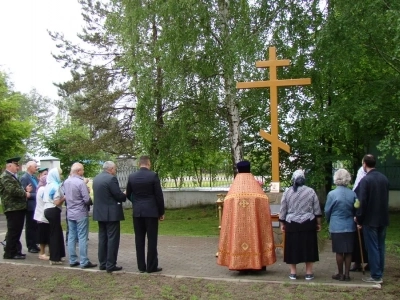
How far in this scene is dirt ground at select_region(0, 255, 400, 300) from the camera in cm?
690

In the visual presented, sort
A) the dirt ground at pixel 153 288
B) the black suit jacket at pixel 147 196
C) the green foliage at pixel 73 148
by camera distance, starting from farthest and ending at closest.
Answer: the green foliage at pixel 73 148, the black suit jacket at pixel 147 196, the dirt ground at pixel 153 288

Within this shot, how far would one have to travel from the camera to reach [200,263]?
923 centimetres

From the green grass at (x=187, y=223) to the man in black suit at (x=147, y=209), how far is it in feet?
18.6

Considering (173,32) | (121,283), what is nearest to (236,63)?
(173,32)

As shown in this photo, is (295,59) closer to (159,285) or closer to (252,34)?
(252,34)

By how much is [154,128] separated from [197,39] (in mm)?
2946

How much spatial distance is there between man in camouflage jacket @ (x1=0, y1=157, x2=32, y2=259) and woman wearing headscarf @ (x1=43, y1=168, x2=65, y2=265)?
714 millimetres

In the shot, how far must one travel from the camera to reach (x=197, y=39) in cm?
1402

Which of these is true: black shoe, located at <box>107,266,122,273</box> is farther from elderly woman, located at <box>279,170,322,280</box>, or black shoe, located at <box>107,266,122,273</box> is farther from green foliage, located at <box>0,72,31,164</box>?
green foliage, located at <box>0,72,31,164</box>

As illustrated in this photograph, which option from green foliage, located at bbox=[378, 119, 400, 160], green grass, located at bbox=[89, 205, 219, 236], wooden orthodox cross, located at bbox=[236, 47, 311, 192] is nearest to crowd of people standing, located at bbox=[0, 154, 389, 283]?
wooden orthodox cross, located at bbox=[236, 47, 311, 192]

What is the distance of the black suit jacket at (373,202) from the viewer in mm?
7395

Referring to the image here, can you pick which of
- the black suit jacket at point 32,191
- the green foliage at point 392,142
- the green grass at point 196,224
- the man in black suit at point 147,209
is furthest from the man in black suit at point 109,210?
the green foliage at point 392,142

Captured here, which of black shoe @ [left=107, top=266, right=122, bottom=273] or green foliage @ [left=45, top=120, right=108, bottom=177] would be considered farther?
green foliage @ [left=45, top=120, right=108, bottom=177]

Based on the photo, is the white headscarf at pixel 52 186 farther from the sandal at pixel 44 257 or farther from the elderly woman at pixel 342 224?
the elderly woman at pixel 342 224
